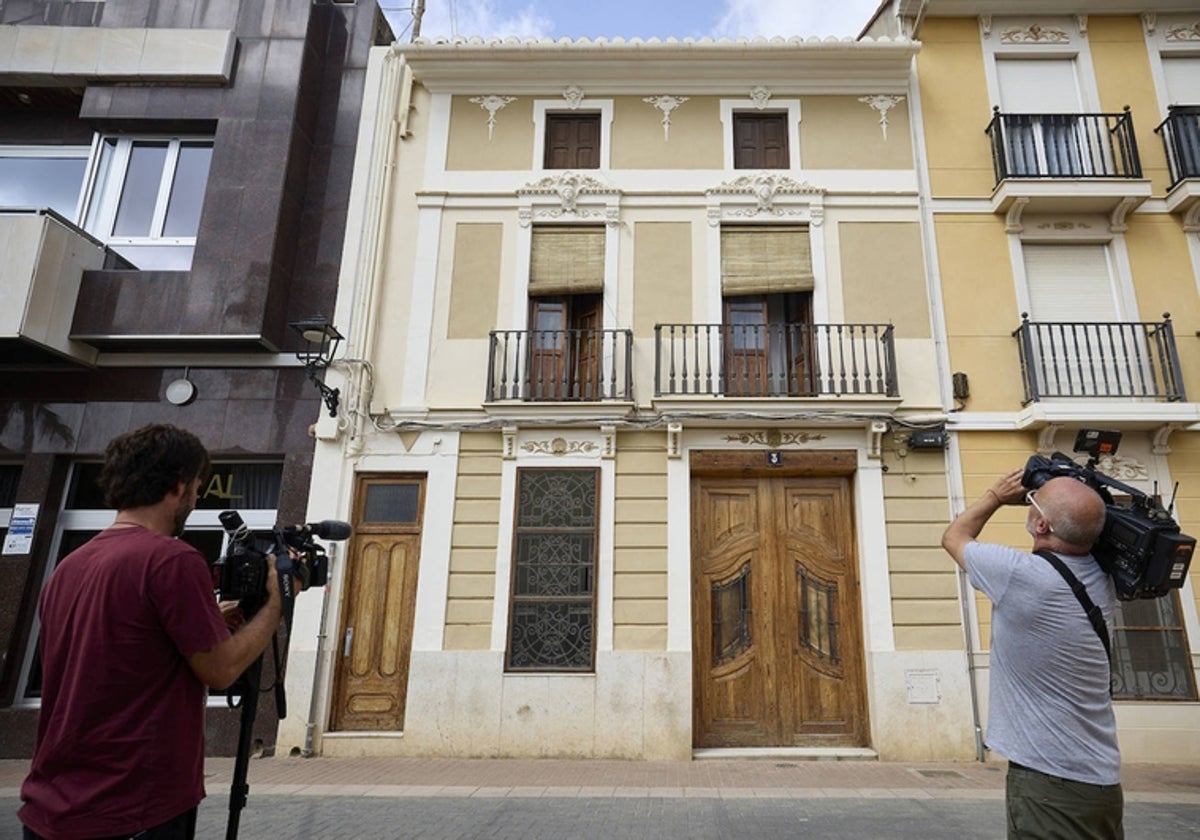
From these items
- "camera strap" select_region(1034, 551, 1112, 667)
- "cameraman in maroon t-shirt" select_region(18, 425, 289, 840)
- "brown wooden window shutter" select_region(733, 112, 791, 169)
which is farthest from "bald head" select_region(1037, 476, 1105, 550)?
"brown wooden window shutter" select_region(733, 112, 791, 169)

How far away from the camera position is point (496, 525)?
8.14 m

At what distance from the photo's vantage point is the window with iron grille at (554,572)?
777cm

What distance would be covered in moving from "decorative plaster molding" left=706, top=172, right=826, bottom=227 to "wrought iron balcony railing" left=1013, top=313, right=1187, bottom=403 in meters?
3.18

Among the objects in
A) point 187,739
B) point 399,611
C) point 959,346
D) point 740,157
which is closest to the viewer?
point 187,739

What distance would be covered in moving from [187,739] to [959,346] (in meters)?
8.89

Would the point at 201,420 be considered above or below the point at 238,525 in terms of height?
above

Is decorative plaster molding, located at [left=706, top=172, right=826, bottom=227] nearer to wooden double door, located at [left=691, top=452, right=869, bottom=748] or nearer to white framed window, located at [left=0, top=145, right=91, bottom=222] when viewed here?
wooden double door, located at [left=691, top=452, right=869, bottom=748]

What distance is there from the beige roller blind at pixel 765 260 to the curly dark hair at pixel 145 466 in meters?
7.50

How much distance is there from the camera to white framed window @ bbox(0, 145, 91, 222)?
Answer: 31.2ft

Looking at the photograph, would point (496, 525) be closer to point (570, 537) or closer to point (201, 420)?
point (570, 537)

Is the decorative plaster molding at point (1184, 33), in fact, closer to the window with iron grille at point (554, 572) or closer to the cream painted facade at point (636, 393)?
the cream painted facade at point (636, 393)

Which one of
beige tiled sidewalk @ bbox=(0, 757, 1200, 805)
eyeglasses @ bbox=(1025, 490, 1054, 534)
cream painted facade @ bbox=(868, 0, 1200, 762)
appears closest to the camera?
eyeglasses @ bbox=(1025, 490, 1054, 534)

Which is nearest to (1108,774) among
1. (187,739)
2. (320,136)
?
(187,739)

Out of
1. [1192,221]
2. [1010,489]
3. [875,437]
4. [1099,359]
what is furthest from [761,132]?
[1010,489]
